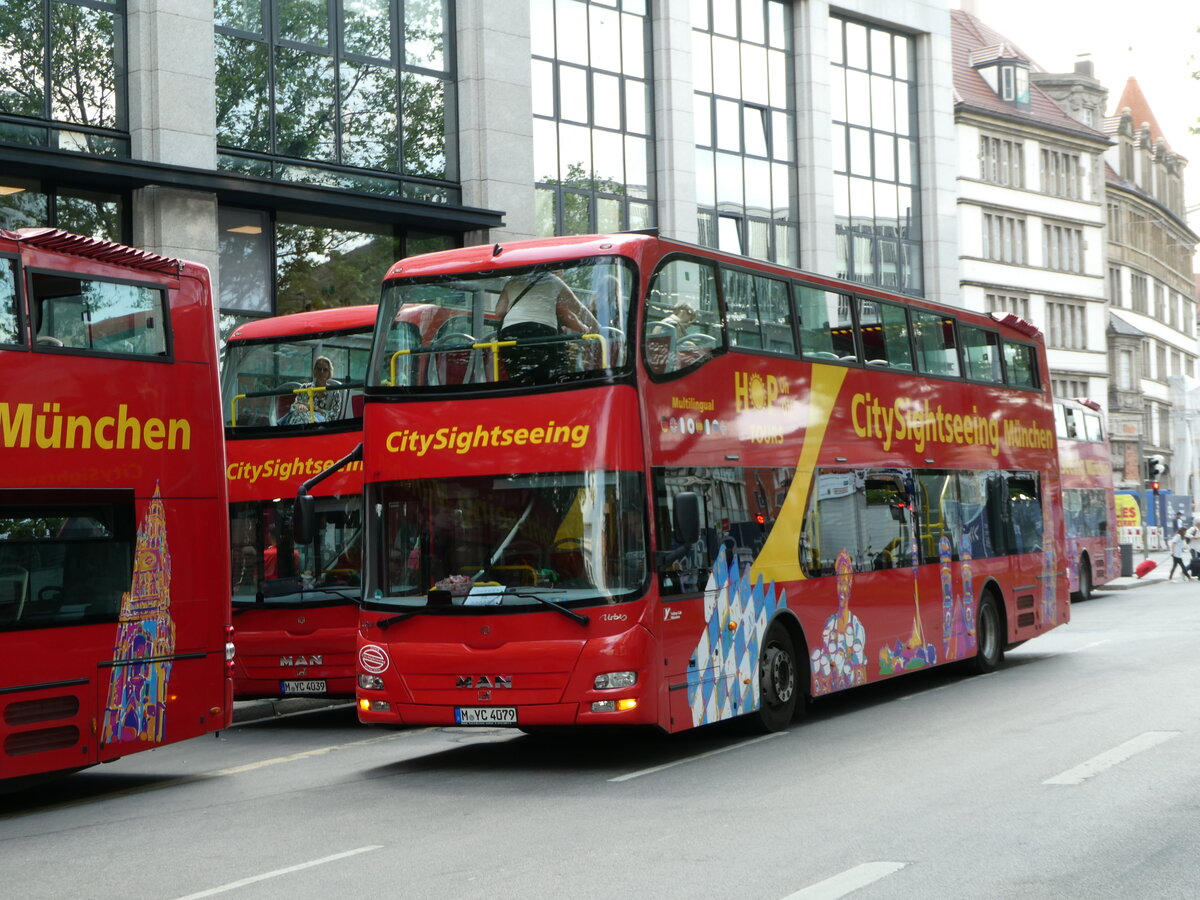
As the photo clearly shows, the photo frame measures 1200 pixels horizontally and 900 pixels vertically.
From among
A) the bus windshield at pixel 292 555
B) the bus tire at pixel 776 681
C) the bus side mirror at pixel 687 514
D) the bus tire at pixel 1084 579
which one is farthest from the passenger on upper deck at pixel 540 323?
the bus tire at pixel 1084 579

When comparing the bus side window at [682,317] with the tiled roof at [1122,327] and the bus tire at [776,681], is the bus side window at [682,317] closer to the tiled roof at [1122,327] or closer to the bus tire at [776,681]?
the bus tire at [776,681]

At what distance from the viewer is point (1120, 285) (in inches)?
2923

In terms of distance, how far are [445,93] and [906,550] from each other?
14327 millimetres

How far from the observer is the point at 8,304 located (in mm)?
11297

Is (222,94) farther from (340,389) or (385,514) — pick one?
(385,514)

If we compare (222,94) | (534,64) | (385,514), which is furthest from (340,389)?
(534,64)

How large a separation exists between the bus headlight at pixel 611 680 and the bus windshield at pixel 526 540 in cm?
54

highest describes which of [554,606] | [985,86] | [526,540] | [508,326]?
[985,86]

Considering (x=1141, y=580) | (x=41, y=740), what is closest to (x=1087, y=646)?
(x=41, y=740)

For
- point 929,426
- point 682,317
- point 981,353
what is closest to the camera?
point 682,317

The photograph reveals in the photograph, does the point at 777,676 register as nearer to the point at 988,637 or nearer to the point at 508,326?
the point at 508,326

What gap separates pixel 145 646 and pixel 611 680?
3.58 meters

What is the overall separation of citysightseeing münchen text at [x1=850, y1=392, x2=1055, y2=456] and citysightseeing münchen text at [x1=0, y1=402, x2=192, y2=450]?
685 cm

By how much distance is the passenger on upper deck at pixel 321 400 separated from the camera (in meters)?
17.0
